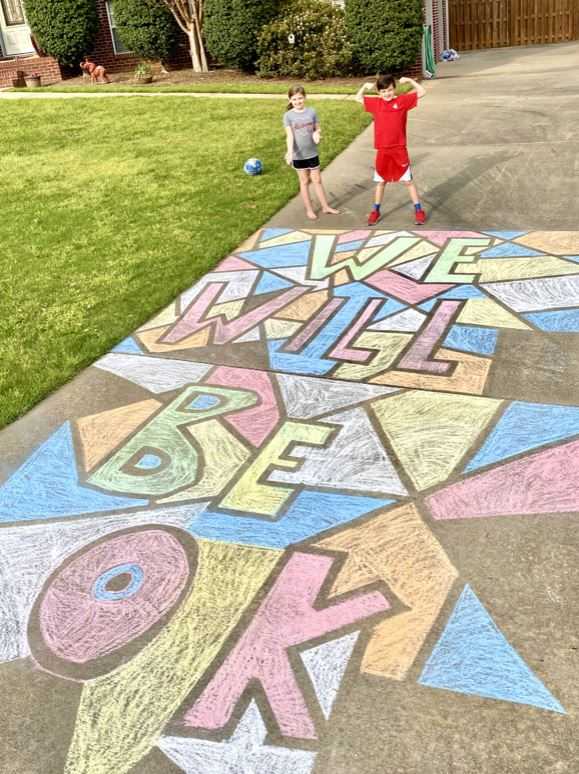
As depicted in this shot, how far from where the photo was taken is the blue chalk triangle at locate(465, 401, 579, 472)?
456 centimetres

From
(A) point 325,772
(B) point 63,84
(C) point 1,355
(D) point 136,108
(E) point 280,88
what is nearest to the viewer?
(A) point 325,772

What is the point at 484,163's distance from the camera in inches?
431

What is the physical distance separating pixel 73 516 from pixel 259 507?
1.14m

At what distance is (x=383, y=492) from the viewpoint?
4.32 meters

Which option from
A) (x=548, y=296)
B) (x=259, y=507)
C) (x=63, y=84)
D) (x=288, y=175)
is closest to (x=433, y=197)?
(x=288, y=175)

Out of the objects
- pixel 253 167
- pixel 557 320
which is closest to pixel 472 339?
pixel 557 320

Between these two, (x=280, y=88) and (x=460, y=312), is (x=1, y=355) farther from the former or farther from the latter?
(x=280, y=88)

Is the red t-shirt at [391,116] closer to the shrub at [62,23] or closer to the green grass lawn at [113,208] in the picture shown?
the green grass lawn at [113,208]

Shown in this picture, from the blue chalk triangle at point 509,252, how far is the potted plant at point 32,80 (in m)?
19.0

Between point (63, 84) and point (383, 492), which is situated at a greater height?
point (63, 84)

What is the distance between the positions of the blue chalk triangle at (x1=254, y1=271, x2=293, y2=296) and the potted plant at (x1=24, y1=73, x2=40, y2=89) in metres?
18.1

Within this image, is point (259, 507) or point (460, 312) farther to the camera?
point (460, 312)

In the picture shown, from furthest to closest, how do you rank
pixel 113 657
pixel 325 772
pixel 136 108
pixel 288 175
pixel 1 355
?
pixel 136 108 < pixel 288 175 < pixel 1 355 < pixel 113 657 < pixel 325 772

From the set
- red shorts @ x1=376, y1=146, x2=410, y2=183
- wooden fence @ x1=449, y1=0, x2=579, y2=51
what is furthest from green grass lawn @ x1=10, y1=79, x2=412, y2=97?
wooden fence @ x1=449, y1=0, x2=579, y2=51
